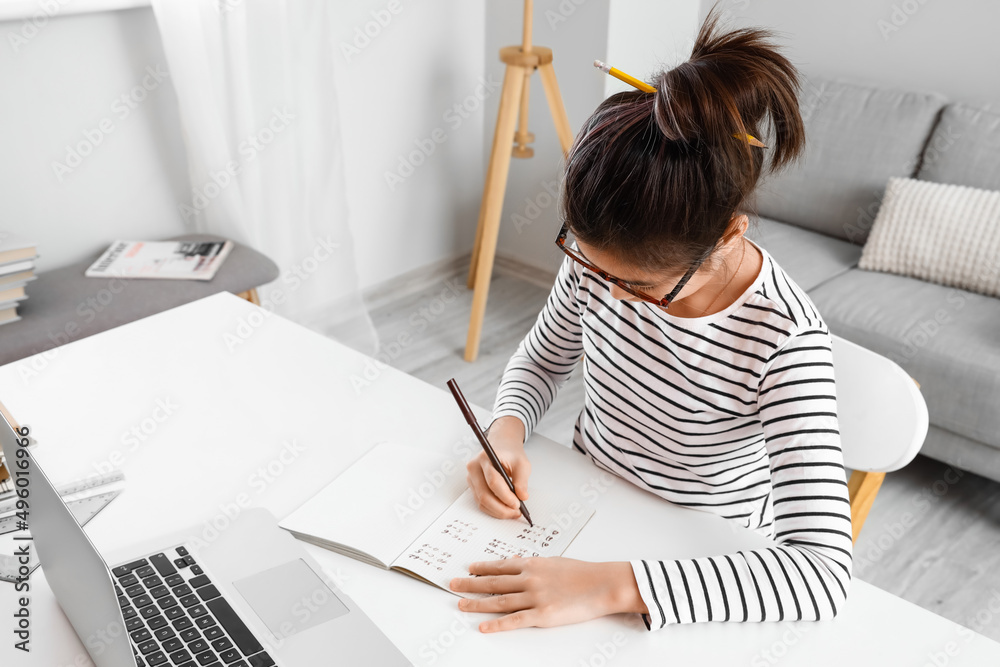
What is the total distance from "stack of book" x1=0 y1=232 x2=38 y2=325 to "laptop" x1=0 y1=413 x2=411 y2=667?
46.5 inches

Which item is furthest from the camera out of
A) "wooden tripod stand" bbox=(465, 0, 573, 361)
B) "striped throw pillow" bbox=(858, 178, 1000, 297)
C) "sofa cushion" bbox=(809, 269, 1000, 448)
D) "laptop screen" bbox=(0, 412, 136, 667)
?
"wooden tripod stand" bbox=(465, 0, 573, 361)

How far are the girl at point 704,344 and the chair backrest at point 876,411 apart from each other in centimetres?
11

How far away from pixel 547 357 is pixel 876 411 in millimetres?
437

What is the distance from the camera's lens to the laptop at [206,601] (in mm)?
640

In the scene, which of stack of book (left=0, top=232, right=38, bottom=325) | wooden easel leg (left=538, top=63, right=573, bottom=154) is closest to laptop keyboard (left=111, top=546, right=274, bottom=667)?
stack of book (left=0, top=232, right=38, bottom=325)

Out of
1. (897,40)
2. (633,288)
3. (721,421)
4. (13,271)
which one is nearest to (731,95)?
(633,288)

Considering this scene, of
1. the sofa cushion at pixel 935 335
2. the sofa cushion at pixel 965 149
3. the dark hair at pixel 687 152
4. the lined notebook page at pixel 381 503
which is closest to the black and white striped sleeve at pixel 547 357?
the lined notebook page at pixel 381 503

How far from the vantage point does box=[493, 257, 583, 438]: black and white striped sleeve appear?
3.67ft

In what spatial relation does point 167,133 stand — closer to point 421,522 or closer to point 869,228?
point 421,522

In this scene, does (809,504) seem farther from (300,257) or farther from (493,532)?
(300,257)

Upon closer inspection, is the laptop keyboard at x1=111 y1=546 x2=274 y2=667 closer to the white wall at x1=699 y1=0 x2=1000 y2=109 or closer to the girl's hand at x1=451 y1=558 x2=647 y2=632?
the girl's hand at x1=451 y1=558 x2=647 y2=632

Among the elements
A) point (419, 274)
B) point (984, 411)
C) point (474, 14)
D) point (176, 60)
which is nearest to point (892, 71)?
point (984, 411)

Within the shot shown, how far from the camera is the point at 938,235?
2.18m

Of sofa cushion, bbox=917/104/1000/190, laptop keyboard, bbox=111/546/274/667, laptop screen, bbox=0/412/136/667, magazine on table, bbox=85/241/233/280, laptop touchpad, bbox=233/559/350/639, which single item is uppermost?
laptop screen, bbox=0/412/136/667
